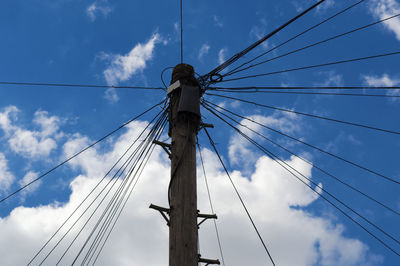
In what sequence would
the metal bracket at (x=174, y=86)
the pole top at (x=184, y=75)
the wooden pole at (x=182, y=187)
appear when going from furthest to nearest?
the pole top at (x=184, y=75)
the metal bracket at (x=174, y=86)
the wooden pole at (x=182, y=187)

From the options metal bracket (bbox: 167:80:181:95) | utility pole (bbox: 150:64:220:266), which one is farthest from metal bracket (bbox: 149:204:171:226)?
metal bracket (bbox: 167:80:181:95)

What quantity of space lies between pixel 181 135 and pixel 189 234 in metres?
1.57

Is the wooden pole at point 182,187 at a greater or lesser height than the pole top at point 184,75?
lesser

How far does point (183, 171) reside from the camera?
15.5ft

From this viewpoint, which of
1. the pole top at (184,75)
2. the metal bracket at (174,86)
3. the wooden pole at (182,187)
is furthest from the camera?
the pole top at (184,75)

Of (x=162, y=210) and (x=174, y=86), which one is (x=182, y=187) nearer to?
(x=162, y=210)

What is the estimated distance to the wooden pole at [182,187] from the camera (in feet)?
13.3

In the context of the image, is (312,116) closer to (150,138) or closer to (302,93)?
(302,93)

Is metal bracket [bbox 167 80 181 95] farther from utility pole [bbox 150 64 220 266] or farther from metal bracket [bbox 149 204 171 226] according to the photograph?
metal bracket [bbox 149 204 171 226]

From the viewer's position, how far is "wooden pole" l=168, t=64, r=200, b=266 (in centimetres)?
406

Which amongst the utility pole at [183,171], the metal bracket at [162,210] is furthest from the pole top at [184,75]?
the metal bracket at [162,210]

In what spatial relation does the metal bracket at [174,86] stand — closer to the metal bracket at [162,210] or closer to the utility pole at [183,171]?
the utility pole at [183,171]

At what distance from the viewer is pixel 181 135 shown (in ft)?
16.9

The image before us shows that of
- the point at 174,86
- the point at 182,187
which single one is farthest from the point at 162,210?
the point at 174,86
